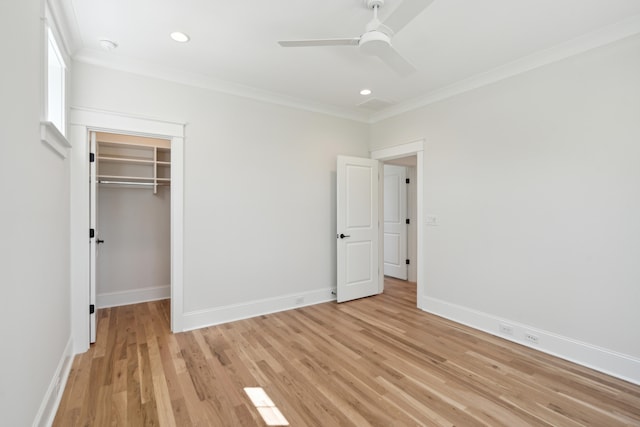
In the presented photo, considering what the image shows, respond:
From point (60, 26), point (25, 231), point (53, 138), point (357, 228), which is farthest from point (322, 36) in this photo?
point (357, 228)

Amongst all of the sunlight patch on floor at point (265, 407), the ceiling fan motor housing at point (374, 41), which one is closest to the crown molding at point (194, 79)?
the ceiling fan motor housing at point (374, 41)

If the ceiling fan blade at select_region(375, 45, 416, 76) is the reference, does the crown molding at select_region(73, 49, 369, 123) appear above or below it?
above

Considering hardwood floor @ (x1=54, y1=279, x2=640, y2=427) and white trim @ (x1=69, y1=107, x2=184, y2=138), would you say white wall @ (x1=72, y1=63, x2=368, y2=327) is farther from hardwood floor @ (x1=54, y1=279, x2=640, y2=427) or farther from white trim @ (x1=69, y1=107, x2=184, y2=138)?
hardwood floor @ (x1=54, y1=279, x2=640, y2=427)

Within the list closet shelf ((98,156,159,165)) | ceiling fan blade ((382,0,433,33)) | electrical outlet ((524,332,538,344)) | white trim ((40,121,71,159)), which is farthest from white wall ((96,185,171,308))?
electrical outlet ((524,332,538,344))

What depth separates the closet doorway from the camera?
3.97 meters

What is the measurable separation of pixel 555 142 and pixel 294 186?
2837 millimetres

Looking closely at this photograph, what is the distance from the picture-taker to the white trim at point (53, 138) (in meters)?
1.75

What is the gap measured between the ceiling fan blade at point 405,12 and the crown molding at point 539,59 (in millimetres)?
1819

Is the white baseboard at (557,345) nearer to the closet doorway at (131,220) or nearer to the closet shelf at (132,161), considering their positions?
the closet doorway at (131,220)

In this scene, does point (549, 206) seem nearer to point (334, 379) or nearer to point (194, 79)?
point (334, 379)

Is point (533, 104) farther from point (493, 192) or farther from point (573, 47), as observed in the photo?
point (493, 192)

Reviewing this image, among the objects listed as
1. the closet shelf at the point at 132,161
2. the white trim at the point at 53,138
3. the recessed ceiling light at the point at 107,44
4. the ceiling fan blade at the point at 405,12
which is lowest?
the white trim at the point at 53,138

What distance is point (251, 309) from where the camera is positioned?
3686 millimetres

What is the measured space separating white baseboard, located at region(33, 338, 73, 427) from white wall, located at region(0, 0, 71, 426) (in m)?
0.02
